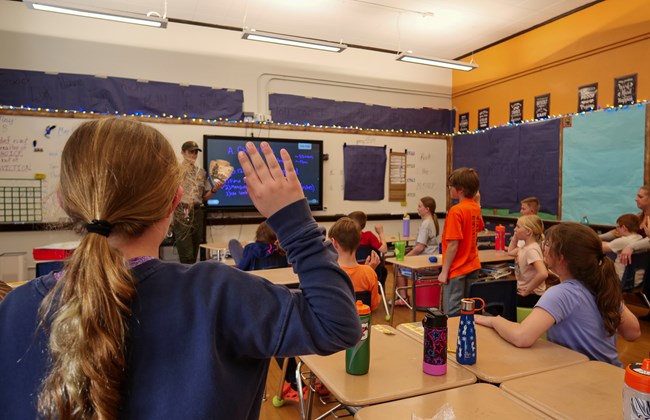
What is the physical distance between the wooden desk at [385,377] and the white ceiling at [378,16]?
4.82 meters

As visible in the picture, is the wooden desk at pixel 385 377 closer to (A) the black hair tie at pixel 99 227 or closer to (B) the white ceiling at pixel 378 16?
(A) the black hair tie at pixel 99 227

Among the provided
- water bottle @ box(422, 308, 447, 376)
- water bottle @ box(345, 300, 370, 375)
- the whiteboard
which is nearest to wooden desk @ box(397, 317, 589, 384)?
water bottle @ box(422, 308, 447, 376)

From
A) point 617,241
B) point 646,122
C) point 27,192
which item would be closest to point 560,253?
point 617,241

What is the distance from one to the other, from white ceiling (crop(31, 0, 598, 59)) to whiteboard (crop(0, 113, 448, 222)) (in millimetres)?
1421

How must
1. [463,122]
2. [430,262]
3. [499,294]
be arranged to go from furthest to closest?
1. [463,122]
2. [430,262]
3. [499,294]

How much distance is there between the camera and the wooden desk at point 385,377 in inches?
52.9

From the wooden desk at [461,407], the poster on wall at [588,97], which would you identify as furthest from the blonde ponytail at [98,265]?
the poster on wall at [588,97]

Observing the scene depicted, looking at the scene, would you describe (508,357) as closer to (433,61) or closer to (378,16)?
(433,61)

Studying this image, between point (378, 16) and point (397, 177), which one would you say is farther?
point (397, 177)

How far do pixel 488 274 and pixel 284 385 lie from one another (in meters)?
2.20

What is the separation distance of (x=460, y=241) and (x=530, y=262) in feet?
1.87

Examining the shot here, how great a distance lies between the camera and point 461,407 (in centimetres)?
128

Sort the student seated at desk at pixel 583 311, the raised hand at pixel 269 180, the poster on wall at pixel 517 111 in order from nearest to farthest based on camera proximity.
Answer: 1. the raised hand at pixel 269 180
2. the student seated at desk at pixel 583 311
3. the poster on wall at pixel 517 111

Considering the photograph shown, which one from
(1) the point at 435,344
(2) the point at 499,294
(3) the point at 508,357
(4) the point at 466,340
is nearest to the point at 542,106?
(2) the point at 499,294
